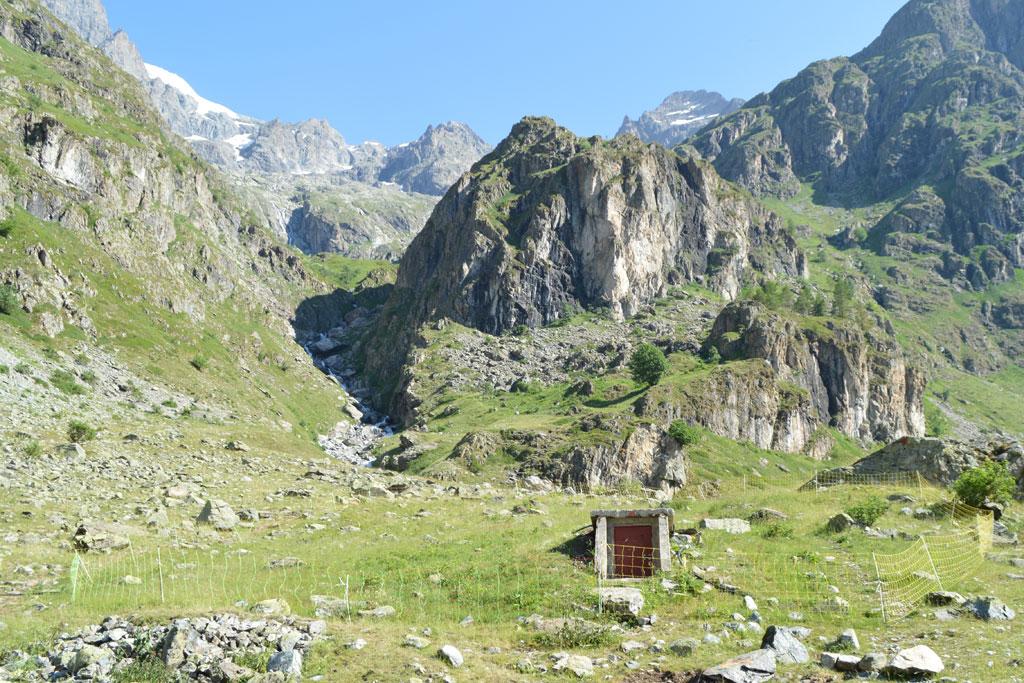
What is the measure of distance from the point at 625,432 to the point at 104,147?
117m

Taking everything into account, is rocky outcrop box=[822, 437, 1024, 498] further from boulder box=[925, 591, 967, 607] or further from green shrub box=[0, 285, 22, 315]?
green shrub box=[0, 285, 22, 315]

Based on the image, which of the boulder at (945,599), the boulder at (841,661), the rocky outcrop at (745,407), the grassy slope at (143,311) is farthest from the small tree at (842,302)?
the boulder at (841,661)

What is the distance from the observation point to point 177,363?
91375mm

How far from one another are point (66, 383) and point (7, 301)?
18539 millimetres

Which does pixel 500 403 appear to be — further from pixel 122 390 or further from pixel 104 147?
pixel 104 147

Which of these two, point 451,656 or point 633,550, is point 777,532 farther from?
point 451,656

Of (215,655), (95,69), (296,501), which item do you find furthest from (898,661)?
(95,69)

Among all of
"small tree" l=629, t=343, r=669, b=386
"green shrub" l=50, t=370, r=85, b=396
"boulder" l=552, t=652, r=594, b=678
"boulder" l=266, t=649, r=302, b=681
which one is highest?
"small tree" l=629, t=343, r=669, b=386

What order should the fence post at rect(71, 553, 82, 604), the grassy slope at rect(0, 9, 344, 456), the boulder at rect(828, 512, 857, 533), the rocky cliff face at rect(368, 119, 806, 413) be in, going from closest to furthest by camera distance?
the fence post at rect(71, 553, 82, 604) → the boulder at rect(828, 512, 857, 533) → the grassy slope at rect(0, 9, 344, 456) → the rocky cliff face at rect(368, 119, 806, 413)

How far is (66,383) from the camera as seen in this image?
60469 millimetres

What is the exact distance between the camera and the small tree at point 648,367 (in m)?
108

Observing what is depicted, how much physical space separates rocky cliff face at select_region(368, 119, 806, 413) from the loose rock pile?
14458cm

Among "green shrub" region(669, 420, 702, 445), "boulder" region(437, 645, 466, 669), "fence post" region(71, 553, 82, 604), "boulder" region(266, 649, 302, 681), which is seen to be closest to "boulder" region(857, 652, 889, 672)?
"boulder" region(437, 645, 466, 669)

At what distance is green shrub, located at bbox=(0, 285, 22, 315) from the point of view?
231ft
